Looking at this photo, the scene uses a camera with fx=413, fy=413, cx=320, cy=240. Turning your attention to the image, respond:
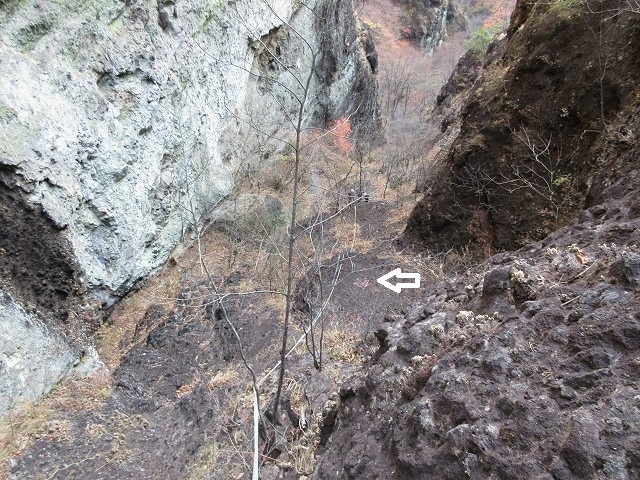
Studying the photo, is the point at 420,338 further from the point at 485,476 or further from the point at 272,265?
the point at 272,265

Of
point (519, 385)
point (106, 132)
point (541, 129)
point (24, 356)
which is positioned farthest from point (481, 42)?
point (519, 385)

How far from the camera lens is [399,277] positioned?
8844 millimetres

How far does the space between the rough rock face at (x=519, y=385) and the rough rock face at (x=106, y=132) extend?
91.5 inches

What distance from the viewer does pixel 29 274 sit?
6.16m

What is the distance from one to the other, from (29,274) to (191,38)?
6.60 m

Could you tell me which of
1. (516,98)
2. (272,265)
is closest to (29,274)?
(272,265)

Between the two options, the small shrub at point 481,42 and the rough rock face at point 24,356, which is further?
the small shrub at point 481,42

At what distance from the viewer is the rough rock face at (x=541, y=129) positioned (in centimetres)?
592

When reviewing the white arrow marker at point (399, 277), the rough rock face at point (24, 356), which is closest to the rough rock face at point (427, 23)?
the white arrow marker at point (399, 277)

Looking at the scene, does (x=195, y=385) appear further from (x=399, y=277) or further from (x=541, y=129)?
(x=541, y=129)

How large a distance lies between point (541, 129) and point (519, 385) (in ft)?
21.2

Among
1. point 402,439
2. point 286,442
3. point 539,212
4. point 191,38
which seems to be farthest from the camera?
point 191,38

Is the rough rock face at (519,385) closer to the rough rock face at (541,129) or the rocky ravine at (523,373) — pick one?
the rocky ravine at (523,373)

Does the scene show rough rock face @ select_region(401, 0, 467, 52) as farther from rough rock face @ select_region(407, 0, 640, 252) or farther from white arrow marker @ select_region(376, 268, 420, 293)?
white arrow marker @ select_region(376, 268, 420, 293)
